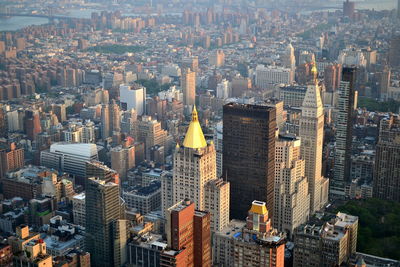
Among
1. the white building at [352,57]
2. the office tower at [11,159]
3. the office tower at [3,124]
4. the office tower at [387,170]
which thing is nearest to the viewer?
the office tower at [387,170]

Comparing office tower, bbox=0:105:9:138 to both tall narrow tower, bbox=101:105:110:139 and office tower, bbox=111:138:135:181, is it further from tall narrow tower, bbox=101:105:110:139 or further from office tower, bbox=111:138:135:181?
office tower, bbox=111:138:135:181

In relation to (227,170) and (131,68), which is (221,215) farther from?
(131,68)

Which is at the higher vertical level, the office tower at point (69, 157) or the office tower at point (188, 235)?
the office tower at point (188, 235)

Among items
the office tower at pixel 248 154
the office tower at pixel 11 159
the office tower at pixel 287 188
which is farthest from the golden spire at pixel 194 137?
the office tower at pixel 11 159

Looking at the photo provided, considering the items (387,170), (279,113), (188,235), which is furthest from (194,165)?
(279,113)

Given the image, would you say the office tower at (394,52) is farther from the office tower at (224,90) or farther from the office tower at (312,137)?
the office tower at (312,137)

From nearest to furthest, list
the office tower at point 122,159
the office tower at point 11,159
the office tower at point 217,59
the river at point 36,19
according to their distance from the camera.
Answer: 1. the office tower at point 11,159
2. the office tower at point 122,159
3. the river at point 36,19
4. the office tower at point 217,59

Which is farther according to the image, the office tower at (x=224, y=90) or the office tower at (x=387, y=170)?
the office tower at (x=224, y=90)

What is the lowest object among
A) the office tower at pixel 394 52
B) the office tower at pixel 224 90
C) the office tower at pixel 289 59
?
the office tower at pixel 224 90
